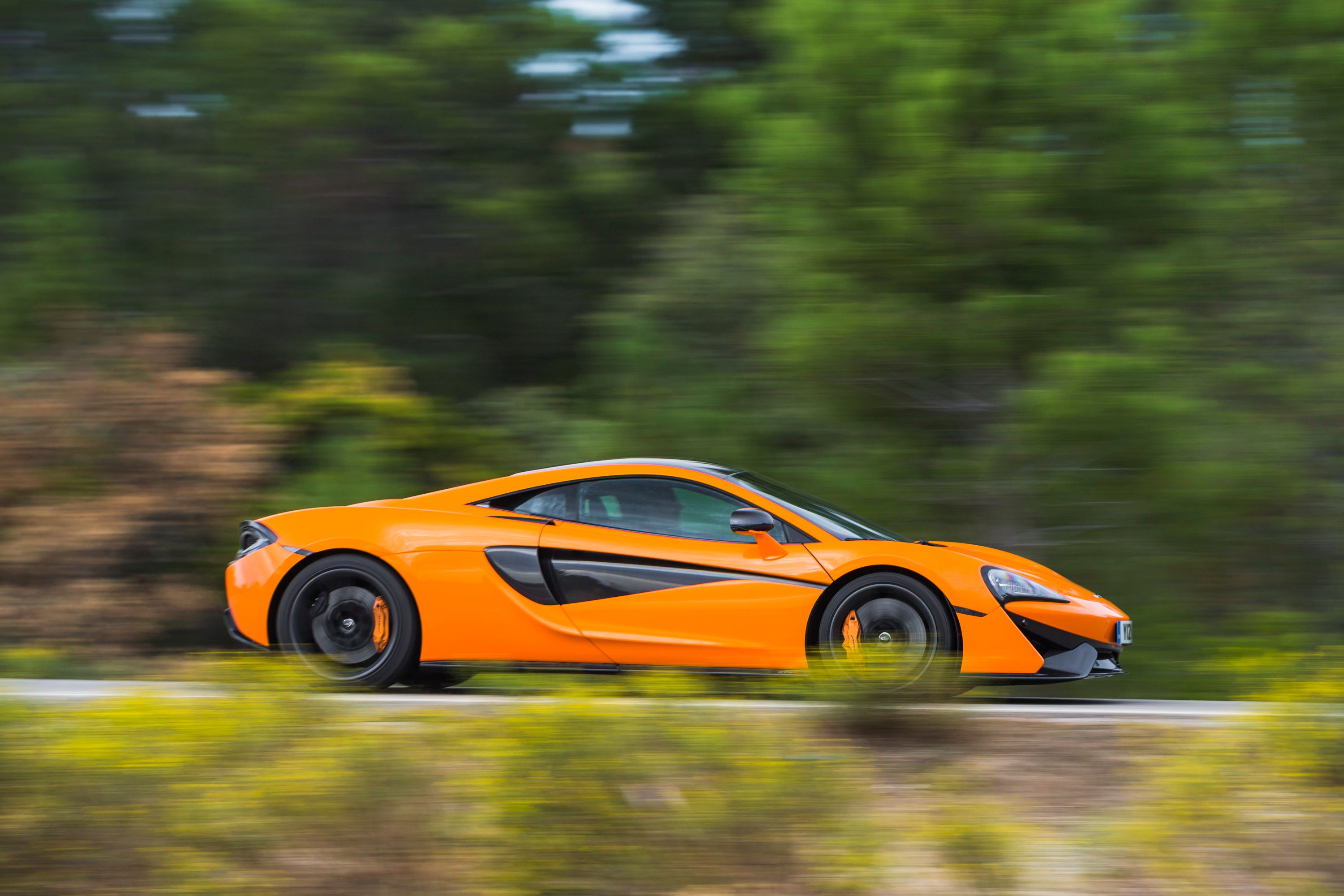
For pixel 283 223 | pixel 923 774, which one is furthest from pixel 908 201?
pixel 283 223

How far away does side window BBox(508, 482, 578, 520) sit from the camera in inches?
246

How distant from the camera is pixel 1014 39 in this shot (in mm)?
8414

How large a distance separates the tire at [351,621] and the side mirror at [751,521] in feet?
5.19

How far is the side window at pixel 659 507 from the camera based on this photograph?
19.9ft

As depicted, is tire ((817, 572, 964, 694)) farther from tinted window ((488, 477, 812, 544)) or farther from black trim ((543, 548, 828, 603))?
tinted window ((488, 477, 812, 544))

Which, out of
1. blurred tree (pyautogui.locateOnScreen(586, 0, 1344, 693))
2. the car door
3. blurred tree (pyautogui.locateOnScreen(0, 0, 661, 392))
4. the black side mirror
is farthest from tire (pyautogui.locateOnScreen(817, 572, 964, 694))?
blurred tree (pyautogui.locateOnScreen(0, 0, 661, 392))

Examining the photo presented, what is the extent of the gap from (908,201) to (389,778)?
18.9 ft

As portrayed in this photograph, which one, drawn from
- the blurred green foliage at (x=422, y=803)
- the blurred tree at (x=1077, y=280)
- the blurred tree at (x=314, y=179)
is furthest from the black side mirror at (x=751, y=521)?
the blurred tree at (x=314, y=179)

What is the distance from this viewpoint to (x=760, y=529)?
19.5ft

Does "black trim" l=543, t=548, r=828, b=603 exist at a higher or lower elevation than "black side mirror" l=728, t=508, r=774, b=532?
lower

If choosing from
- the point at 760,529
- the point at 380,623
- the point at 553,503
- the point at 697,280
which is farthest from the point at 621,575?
the point at 697,280

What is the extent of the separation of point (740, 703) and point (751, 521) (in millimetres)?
1472

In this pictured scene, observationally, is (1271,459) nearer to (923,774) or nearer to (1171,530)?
(1171,530)

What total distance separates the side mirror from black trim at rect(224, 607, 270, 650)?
2408 mm
